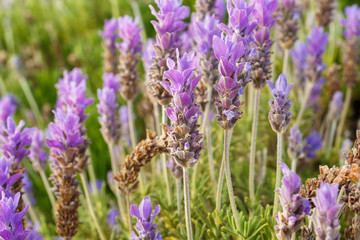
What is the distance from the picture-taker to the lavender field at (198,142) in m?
1.08

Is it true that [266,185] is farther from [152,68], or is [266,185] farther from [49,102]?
[49,102]

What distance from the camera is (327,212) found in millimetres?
906

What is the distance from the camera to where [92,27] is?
4.50m

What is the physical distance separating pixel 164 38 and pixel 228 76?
1.11 ft

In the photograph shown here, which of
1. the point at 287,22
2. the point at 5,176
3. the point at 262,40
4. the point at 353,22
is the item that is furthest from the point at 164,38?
the point at 353,22

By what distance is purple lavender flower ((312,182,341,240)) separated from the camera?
903mm

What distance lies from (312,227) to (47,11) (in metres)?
4.67

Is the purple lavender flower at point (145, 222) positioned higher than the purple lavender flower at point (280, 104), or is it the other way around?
the purple lavender flower at point (280, 104)

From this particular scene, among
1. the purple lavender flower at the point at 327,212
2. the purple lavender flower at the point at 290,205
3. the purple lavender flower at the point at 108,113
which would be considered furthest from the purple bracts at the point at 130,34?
the purple lavender flower at the point at 327,212

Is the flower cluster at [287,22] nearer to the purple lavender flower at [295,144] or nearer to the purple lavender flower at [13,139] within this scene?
the purple lavender flower at [295,144]

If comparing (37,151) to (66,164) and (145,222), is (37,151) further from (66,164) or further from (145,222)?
(145,222)

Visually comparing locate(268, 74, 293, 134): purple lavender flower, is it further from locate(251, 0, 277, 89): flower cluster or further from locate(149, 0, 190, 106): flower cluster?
locate(149, 0, 190, 106): flower cluster

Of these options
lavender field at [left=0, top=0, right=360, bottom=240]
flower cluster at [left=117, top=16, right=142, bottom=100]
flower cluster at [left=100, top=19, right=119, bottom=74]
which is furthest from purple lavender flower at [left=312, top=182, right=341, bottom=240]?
flower cluster at [left=100, top=19, right=119, bottom=74]

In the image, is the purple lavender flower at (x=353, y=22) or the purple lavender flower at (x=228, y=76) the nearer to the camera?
the purple lavender flower at (x=228, y=76)
